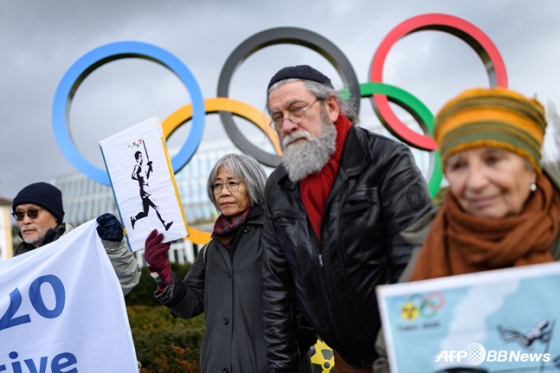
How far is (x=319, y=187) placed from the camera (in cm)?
242

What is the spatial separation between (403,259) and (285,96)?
2.82 feet

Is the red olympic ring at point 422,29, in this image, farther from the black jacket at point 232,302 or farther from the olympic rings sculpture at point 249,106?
the black jacket at point 232,302

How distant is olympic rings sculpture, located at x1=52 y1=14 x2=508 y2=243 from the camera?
28.0 feet

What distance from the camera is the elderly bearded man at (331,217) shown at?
2.28 meters

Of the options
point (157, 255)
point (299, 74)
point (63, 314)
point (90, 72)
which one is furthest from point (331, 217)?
point (90, 72)

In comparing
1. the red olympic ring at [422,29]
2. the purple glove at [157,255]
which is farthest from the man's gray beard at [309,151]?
the red olympic ring at [422,29]

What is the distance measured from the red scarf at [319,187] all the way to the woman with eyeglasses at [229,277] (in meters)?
0.70

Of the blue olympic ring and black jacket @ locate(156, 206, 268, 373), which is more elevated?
the blue olympic ring

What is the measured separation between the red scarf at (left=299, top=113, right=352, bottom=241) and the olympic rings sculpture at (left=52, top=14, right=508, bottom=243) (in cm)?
595

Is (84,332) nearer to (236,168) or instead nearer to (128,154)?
(128,154)

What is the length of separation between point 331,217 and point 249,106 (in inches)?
271

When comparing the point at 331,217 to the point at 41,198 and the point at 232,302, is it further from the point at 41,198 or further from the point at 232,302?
the point at 41,198

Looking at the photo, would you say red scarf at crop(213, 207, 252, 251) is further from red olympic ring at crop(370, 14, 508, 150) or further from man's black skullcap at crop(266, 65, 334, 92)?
red olympic ring at crop(370, 14, 508, 150)

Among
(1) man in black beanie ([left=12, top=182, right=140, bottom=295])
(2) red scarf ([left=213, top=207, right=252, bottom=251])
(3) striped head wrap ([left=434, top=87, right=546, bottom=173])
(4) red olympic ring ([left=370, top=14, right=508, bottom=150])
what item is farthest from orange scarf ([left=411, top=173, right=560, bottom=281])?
(4) red olympic ring ([left=370, top=14, right=508, bottom=150])
